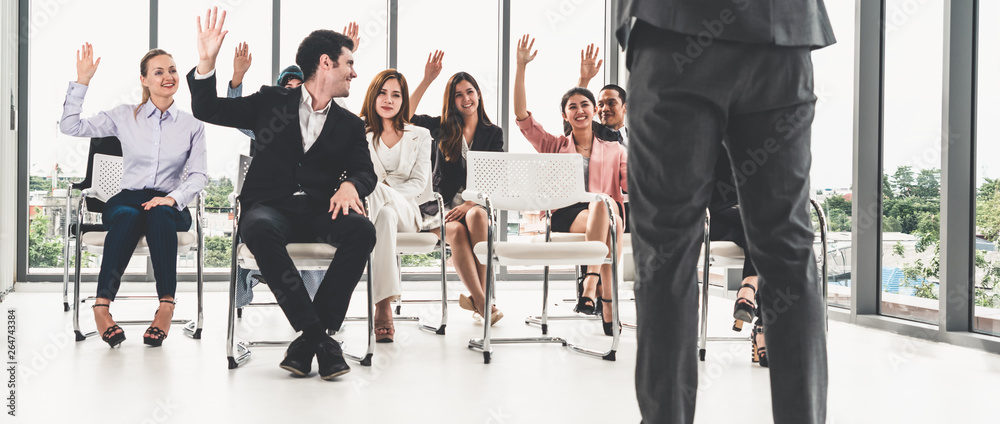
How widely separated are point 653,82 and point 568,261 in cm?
169

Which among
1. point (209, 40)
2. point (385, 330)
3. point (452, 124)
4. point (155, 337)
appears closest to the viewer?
point (209, 40)

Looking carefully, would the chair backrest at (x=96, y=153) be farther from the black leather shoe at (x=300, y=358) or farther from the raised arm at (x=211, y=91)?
the black leather shoe at (x=300, y=358)

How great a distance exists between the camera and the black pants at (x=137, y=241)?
9.45 feet

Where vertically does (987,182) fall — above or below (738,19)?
below

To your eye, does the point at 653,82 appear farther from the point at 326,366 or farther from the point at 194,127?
the point at 194,127

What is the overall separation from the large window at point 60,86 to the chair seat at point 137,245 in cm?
237

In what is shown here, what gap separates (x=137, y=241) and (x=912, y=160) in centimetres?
377

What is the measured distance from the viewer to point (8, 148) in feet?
15.6

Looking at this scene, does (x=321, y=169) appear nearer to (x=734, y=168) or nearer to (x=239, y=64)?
(x=239, y=64)

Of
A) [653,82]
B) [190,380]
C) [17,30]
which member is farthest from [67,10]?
[653,82]

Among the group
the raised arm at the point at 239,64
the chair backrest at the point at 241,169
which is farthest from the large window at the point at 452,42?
the chair backrest at the point at 241,169

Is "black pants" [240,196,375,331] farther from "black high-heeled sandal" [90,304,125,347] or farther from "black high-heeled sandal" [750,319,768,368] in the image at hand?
"black high-heeled sandal" [750,319,768,368]

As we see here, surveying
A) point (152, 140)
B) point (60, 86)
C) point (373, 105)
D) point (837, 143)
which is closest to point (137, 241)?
point (152, 140)

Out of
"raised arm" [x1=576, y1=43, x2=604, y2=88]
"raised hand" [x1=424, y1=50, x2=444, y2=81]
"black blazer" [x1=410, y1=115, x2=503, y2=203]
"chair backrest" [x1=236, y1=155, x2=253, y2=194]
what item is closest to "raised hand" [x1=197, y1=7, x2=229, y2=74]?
"chair backrest" [x1=236, y1=155, x2=253, y2=194]
